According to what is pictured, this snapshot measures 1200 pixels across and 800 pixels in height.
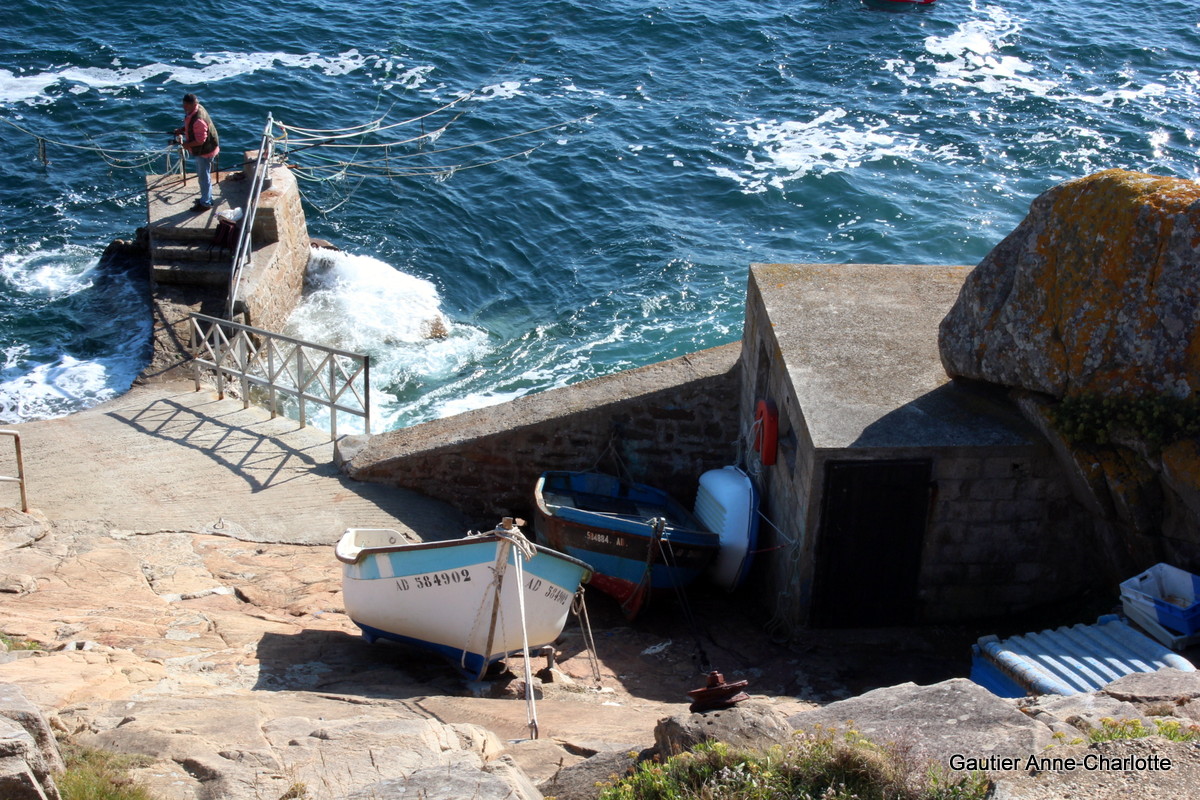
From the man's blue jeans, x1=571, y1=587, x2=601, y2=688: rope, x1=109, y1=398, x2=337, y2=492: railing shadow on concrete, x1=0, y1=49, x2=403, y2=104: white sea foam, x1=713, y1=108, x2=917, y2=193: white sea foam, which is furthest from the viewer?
x1=0, y1=49, x2=403, y2=104: white sea foam

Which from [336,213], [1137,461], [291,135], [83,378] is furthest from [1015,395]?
[291,135]

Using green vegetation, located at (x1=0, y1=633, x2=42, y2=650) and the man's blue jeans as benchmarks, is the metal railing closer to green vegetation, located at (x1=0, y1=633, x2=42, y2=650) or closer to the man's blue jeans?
the man's blue jeans

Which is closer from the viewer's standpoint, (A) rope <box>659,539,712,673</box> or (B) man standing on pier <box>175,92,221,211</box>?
(A) rope <box>659,539,712,673</box>

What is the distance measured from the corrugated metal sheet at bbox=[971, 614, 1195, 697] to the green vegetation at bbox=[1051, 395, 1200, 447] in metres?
1.25

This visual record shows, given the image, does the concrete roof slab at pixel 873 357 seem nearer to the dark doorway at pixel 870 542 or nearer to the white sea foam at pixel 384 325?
the dark doorway at pixel 870 542

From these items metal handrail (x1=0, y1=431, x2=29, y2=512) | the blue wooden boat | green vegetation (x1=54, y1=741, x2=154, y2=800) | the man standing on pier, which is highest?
the man standing on pier

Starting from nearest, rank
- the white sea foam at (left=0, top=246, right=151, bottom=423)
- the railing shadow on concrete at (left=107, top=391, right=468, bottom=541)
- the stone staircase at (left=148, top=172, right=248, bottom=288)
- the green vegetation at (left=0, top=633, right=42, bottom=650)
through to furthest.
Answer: the green vegetation at (left=0, top=633, right=42, bottom=650) → the railing shadow on concrete at (left=107, top=391, right=468, bottom=541) → the white sea foam at (left=0, top=246, right=151, bottom=423) → the stone staircase at (left=148, top=172, right=248, bottom=288)

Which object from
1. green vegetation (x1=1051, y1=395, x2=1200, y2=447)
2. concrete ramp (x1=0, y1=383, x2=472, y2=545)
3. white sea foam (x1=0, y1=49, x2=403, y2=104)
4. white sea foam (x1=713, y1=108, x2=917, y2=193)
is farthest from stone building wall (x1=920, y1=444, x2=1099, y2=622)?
white sea foam (x1=0, y1=49, x2=403, y2=104)

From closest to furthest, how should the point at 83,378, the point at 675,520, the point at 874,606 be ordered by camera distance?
the point at 874,606 < the point at 675,520 < the point at 83,378

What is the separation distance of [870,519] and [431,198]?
1432 cm

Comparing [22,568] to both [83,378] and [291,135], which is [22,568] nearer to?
[83,378]

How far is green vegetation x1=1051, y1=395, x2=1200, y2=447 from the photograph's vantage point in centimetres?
712

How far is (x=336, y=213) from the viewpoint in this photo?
19844 millimetres

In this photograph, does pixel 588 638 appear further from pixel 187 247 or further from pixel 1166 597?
pixel 187 247
